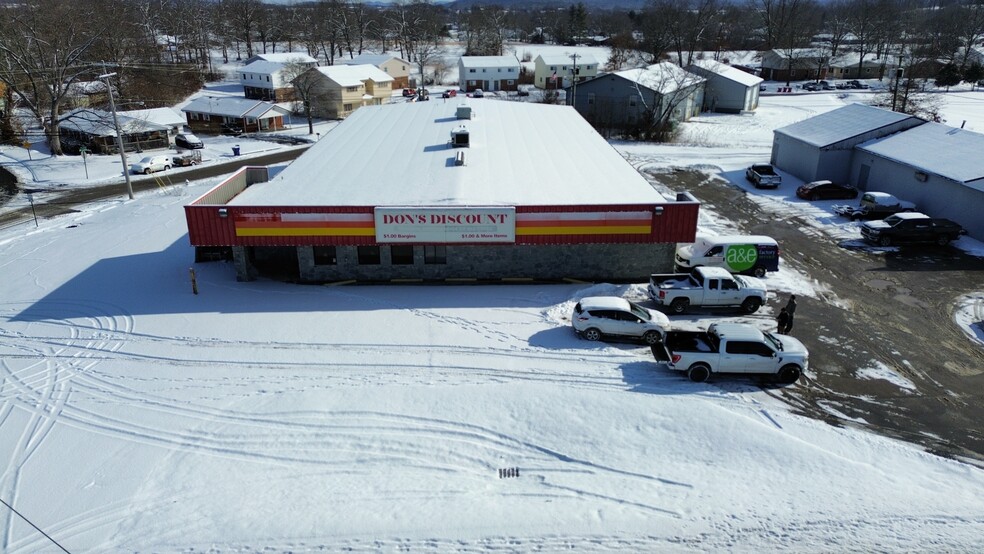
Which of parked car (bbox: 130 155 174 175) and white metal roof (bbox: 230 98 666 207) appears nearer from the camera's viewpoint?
white metal roof (bbox: 230 98 666 207)

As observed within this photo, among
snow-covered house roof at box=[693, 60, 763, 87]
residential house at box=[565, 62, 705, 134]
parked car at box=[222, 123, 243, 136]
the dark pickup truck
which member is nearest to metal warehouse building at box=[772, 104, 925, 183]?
the dark pickup truck

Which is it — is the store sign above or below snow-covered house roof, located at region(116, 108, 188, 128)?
below

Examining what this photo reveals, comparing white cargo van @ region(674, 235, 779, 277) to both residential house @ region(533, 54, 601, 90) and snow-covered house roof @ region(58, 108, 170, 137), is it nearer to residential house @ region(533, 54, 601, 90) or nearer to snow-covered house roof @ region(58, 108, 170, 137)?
snow-covered house roof @ region(58, 108, 170, 137)

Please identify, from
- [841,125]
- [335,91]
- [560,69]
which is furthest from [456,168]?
[560,69]

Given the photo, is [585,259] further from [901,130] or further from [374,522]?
[901,130]

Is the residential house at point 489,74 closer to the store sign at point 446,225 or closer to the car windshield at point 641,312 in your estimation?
the store sign at point 446,225

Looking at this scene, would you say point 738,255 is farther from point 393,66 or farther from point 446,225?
point 393,66
